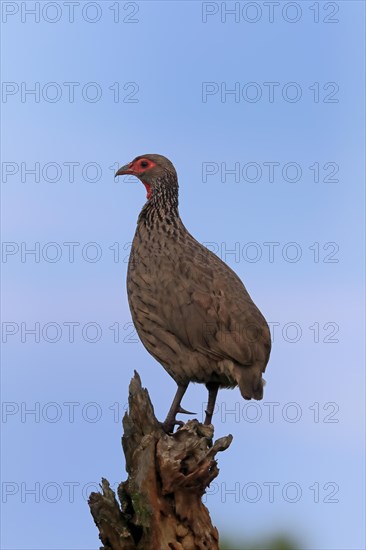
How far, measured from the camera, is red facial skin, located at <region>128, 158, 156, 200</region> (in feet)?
36.7

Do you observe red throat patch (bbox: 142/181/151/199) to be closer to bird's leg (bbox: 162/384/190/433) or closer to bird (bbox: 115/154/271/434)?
bird (bbox: 115/154/271/434)

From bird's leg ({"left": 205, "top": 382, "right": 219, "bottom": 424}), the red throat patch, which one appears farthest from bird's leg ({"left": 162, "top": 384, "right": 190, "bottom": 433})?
the red throat patch

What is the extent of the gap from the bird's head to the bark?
2.35 meters

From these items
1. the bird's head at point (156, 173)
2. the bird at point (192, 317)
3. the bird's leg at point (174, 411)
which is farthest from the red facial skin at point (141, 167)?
the bird's leg at point (174, 411)

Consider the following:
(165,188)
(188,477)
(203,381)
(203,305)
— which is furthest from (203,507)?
(165,188)

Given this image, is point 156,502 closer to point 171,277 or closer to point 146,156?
point 171,277

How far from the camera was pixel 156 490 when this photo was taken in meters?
9.72

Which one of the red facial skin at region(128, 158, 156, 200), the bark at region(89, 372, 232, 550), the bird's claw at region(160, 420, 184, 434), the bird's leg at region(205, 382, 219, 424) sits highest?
the red facial skin at region(128, 158, 156, 200)

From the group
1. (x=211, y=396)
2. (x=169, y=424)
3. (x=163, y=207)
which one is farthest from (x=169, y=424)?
(x=163, y=207)

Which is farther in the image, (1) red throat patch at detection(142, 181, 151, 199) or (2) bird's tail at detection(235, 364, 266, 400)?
(1) red throat patch at detection(142, 181, 151, 199)

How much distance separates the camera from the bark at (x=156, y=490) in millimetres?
9633

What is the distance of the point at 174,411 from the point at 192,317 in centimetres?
108

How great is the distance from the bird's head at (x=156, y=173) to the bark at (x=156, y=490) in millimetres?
2346

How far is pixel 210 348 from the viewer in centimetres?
1016
